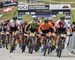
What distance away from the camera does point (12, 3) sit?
5247 cm

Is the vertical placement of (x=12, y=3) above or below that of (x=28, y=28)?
below

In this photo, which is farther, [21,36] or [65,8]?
[65,8]

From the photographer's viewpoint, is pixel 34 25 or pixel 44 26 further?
pixel 34 25

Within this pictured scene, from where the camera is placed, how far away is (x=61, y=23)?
62.4 feet

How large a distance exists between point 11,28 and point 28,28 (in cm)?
110

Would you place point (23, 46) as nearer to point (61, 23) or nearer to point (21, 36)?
point (21, 36)

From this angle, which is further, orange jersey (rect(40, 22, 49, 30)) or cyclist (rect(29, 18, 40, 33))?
cyclist (rect(29, 18, 40, 33))

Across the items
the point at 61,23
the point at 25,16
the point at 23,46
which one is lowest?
the point at 25,16

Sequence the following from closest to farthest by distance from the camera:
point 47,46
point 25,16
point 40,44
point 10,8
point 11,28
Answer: point 47,46 → point 40,44 → point 11,28 → point 25,16 → point 10,8

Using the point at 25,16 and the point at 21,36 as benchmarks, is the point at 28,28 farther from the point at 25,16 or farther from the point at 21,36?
the point at 25,16

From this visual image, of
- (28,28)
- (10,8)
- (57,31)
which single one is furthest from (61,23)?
(10,8)

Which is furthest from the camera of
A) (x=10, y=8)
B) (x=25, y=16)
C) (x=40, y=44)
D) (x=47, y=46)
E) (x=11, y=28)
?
(x=10, y=8)

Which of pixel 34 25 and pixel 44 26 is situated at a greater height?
pixel 44 26

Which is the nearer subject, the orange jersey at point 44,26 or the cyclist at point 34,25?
the orange jersey at point 44,26
